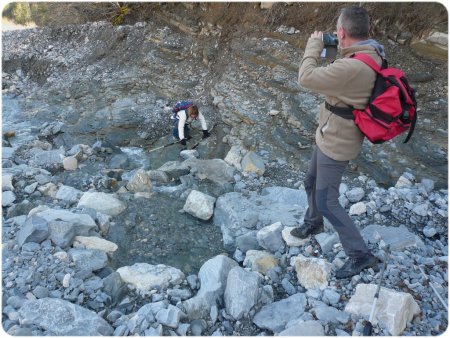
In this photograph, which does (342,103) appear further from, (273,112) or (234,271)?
(273,112)

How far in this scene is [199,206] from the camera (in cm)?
517

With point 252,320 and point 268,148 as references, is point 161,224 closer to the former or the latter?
point 252,320

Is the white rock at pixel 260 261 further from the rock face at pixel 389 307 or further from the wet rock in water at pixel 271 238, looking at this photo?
the rock face at pixel 389 307

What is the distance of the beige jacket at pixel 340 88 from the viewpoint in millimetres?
2842

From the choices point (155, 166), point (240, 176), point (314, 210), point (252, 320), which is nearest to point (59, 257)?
point (252, 320)

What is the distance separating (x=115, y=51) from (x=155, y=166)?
5100 millimetres

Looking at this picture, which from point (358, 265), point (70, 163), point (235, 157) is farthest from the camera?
point (70, 163)

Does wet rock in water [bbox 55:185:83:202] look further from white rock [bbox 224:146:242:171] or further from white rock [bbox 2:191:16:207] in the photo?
white rock [bbox 224:146:242:171]

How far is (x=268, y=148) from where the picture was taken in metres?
6.89

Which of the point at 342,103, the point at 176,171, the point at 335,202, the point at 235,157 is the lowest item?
the point at 176,171

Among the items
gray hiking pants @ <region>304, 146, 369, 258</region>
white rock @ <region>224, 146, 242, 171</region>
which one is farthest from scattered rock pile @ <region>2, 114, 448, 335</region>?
white rock @ <region>224, 146, 242, 171</region>

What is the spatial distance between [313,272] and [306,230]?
0.62 m

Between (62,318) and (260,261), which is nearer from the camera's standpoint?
(62,318)

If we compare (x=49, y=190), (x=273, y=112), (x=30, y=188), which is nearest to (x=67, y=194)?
(x=49, y=190)
